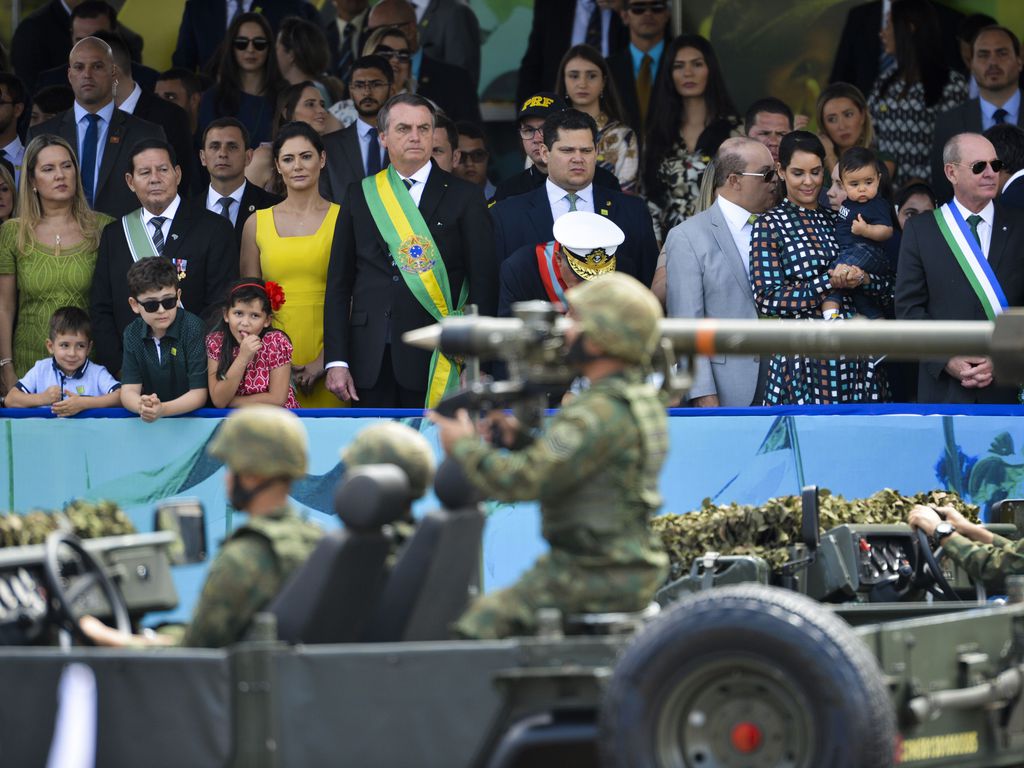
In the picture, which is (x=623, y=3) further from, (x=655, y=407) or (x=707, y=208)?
(x=655, y=407)

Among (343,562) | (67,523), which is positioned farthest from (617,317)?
(67,523)

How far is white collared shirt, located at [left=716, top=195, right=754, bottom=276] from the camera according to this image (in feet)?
48.3

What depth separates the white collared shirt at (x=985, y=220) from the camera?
14695 mm

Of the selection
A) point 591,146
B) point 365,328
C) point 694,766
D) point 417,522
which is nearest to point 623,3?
point 591,146

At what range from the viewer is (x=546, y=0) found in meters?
18.0

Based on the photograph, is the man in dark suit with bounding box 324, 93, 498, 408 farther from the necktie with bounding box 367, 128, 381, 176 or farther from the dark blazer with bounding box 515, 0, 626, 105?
the dark blazer with bounding box 515, 0, 626, 105

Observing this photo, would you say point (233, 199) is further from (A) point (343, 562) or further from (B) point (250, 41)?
(A) point (343, 562)

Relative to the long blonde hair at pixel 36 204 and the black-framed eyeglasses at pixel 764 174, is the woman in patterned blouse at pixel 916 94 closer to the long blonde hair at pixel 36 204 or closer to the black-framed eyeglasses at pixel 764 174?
the black-framed eyeglasses at pixel 764 174

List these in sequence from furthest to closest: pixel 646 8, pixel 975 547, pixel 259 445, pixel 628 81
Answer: pixel 646 8
pixel 628 81
pixel 975 547
pixel 259 445

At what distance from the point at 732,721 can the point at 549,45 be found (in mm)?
10822

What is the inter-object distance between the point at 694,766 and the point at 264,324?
7.15 metres

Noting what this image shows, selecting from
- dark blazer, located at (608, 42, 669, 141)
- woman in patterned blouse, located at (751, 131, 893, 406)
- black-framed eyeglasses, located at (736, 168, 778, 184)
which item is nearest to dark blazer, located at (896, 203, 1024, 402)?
woman in patterned blouse, located at (751, 131, 893, 406)

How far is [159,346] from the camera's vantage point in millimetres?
14016

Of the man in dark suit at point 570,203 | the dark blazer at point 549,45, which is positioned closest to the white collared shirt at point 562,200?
the man in dark suit at point 570,203
